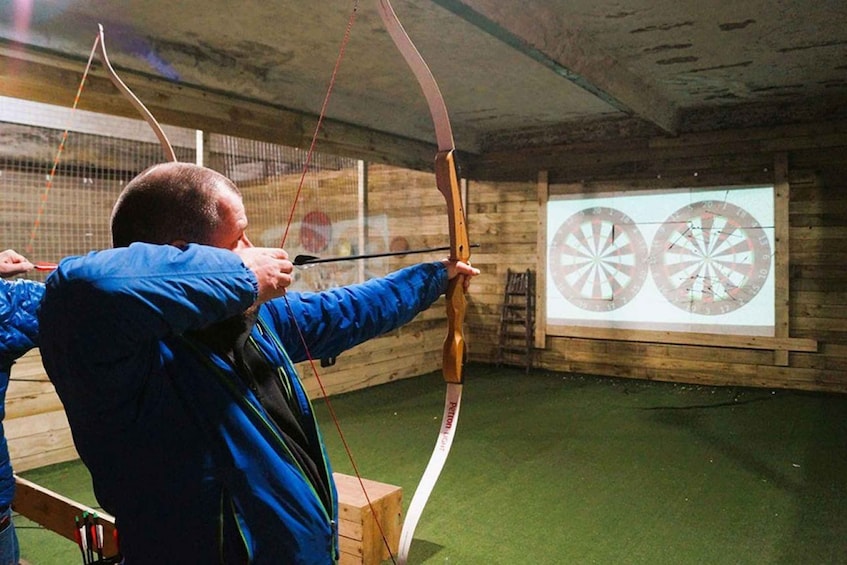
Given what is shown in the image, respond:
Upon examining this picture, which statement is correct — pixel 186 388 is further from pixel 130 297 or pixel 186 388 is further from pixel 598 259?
pixel 598 259

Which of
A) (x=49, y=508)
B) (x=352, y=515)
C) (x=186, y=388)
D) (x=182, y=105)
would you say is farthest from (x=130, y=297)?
(x=182, y=105)

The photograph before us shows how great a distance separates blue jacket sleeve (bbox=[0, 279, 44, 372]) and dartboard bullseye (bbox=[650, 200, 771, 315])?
161 inches

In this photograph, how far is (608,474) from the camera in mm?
2543

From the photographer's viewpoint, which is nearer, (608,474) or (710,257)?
(608,474)

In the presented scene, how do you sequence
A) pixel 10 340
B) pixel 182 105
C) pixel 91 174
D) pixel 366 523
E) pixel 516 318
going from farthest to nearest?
pixel 516 318
pixel 182 105
pixel 91 174
pixel 366 523
pixel 10 340

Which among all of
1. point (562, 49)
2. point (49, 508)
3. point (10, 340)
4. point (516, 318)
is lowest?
point (49, 508)

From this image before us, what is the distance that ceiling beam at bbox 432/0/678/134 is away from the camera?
7.51ft

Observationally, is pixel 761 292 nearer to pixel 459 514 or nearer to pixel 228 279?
pixel 459 514

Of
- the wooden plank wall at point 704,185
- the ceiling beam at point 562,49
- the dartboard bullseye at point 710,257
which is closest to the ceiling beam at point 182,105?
the wooden plank wall at point 704,185

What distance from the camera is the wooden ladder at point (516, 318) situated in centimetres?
496

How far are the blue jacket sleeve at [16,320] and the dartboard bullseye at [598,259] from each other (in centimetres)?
409

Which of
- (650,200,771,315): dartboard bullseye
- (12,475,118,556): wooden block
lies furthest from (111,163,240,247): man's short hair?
(650,200,771,315): dartboard bullseye

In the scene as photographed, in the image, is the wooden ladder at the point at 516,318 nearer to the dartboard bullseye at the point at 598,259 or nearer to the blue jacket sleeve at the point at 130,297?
the dartboard bullseye at the point at 598,259

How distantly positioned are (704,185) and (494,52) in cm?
202
